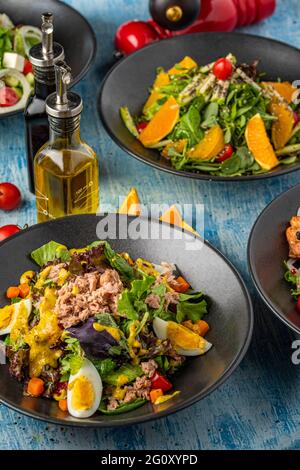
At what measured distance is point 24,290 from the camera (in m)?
2.88

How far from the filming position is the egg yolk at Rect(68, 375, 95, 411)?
8.18 ft

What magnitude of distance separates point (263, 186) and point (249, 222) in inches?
10.0

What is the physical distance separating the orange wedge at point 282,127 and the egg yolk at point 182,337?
1.30 m

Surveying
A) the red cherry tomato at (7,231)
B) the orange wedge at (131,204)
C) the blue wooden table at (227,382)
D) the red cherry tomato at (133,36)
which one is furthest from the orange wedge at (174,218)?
the red cherry tomato at (133,36)

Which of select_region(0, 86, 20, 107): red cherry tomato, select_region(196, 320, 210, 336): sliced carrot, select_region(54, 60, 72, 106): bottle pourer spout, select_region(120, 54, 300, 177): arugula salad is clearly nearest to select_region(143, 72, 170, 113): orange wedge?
select_region(120, 54, 300, 177): arugula salad

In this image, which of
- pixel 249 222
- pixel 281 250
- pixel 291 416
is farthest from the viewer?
pixel 249 222

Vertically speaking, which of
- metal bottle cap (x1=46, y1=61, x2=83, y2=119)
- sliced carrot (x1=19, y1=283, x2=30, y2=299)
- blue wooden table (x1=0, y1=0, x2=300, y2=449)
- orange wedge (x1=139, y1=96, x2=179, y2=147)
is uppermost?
metal bottle cap (x1=46, y1=61, x2=83, y2=119)

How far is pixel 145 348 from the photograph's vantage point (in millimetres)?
2633

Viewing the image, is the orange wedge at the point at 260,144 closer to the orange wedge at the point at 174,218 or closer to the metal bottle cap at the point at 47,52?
the orange wedge at the point at 174,218

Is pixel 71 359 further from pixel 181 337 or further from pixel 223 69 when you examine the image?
pixel 223 69

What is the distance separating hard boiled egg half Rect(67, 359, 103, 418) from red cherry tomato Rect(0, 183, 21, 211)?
1.12 meters

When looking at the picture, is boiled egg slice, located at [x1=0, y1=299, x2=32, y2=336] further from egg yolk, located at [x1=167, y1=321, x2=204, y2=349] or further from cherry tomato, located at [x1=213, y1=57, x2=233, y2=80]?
cherry tomato, located at [x1=213, y1=57, x2=233, y2=80]
